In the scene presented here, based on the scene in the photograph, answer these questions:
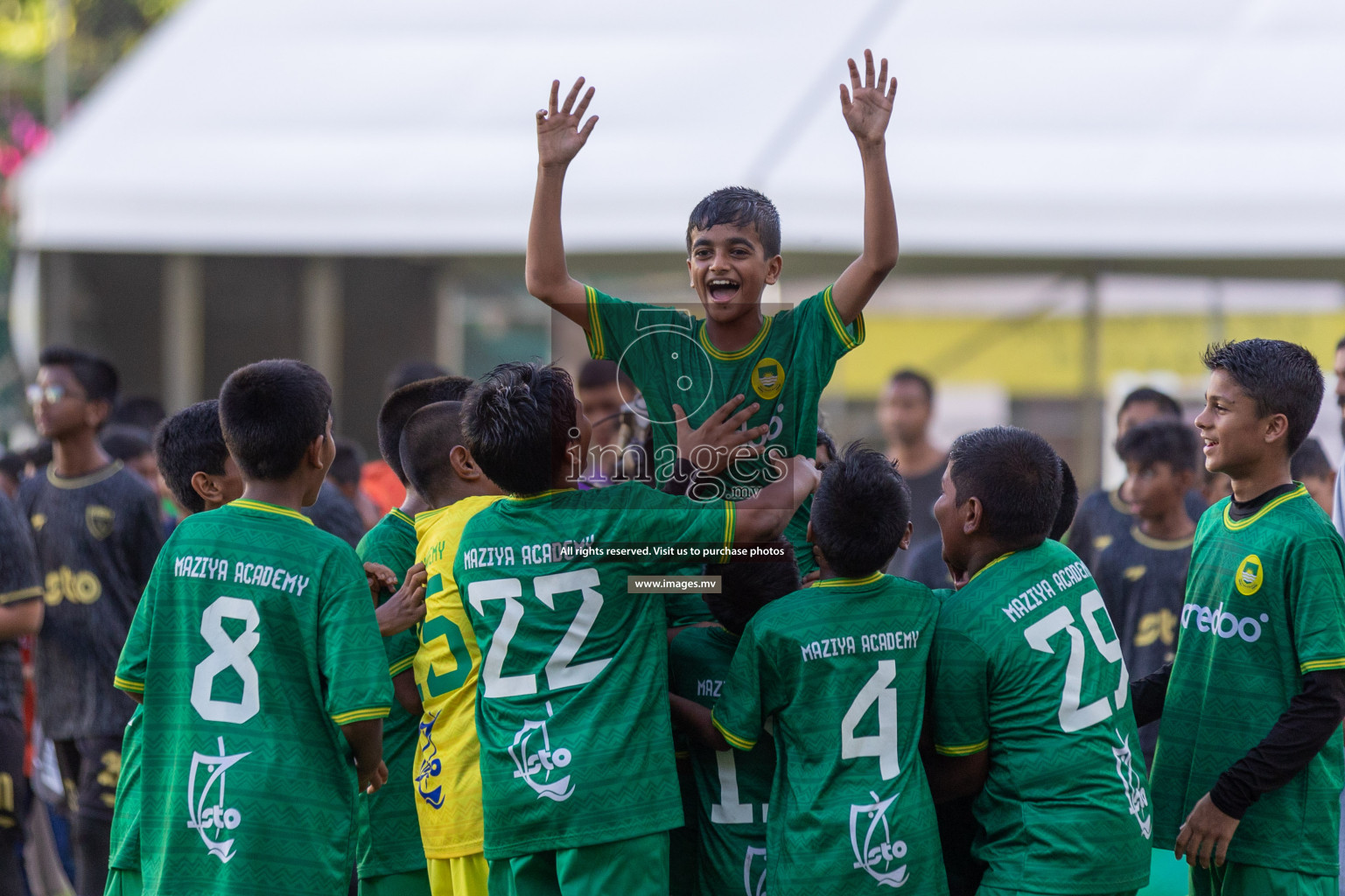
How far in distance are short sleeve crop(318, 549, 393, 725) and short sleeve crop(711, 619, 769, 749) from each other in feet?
2.41

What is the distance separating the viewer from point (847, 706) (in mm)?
2764

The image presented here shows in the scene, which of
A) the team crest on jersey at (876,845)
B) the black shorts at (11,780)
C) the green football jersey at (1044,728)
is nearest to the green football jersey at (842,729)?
the team crest on jersey at (876,845)

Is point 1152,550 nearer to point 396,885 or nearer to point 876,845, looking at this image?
point 876,845

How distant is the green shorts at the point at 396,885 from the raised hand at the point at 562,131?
1834 millimetres

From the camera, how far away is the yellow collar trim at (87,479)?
5.07 m

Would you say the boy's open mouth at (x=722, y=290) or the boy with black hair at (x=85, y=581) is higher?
the boy's open mouth at (x=722, y=290)

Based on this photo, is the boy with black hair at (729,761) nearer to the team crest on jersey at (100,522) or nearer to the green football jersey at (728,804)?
the green football jersey at (728,804)

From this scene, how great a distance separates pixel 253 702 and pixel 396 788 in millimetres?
657

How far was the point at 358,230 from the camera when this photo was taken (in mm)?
9133

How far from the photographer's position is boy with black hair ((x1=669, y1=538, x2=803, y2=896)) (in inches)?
117

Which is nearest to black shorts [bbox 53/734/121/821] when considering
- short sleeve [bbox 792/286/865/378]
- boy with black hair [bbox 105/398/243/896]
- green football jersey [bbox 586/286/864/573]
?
boy with black hair [bbox 105/398/243/896]

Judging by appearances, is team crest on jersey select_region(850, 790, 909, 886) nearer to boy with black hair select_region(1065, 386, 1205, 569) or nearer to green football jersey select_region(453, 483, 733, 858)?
green football jersey select_region(453, 483, 733, 858)

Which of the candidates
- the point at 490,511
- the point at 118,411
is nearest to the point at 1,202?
the point at 118,411

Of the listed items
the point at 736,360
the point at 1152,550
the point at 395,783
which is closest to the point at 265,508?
the point at 395,783
